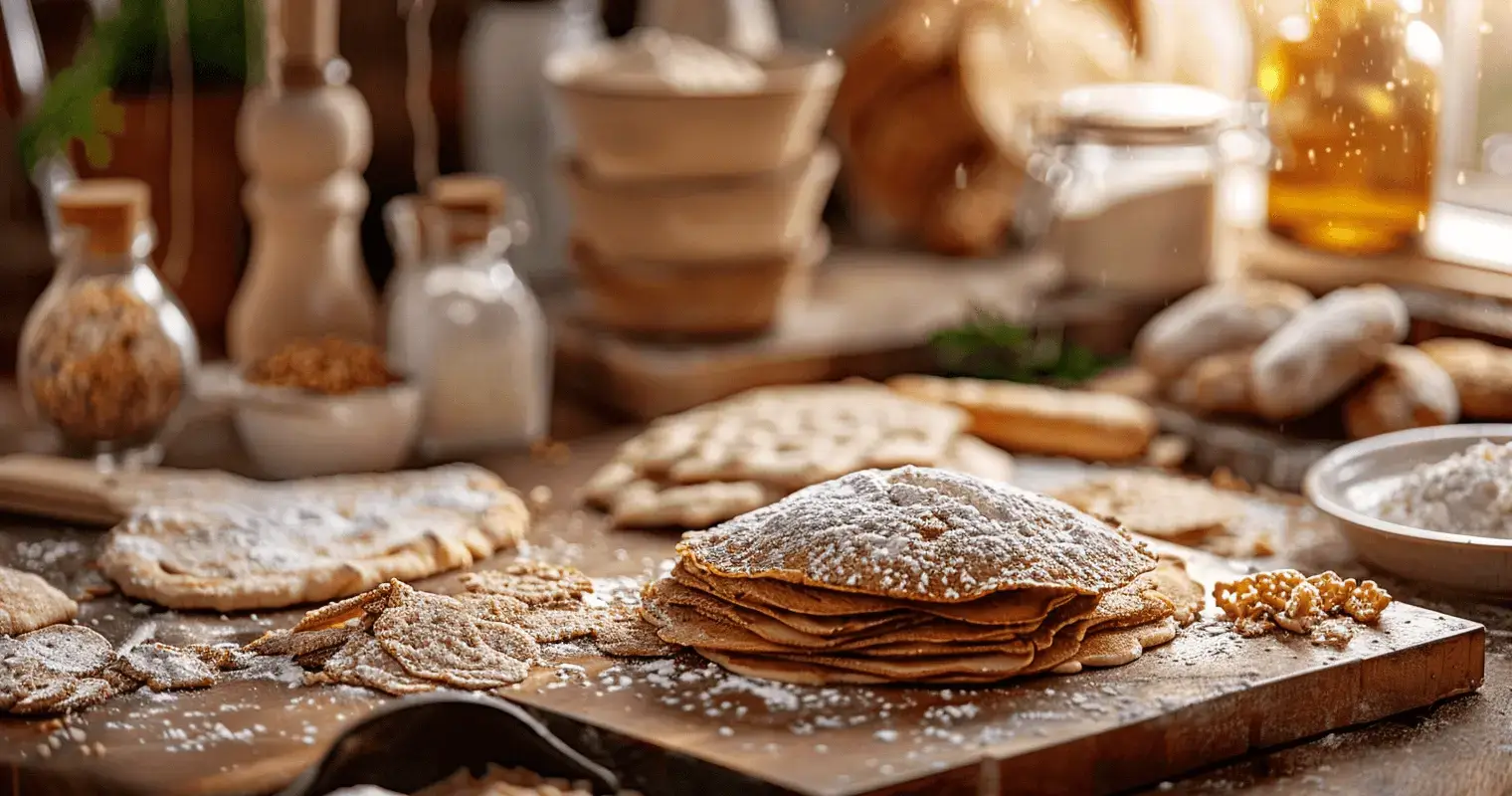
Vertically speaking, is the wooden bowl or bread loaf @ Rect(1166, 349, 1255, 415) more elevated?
the wooden bowl

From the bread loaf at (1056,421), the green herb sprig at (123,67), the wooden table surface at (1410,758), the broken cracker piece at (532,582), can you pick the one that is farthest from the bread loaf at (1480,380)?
the green herb sprig at (123,67)

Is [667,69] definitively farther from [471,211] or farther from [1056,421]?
[1056,421]

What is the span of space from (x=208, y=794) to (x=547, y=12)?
4.78 feet

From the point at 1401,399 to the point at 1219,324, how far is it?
0.81 feet

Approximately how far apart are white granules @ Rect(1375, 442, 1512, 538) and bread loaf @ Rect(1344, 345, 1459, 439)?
24cm

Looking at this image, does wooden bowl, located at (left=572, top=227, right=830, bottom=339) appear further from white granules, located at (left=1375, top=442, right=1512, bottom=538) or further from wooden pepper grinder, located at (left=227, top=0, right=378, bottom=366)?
white granules, located at (left=1375, top=442, right=1512, bottom=538)

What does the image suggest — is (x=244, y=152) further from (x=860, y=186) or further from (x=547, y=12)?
(x=860, y=186)

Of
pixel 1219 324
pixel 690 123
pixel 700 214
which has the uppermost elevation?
pixel 690 123

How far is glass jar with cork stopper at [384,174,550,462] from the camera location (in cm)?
192

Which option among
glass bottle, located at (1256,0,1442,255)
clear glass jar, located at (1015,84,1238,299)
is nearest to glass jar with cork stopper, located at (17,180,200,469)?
clear glass jar, located at (1015,84,1238,299)

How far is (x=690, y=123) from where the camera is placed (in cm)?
202

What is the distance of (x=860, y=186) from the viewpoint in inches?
102

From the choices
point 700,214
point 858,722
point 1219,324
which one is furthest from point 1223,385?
point 858,722

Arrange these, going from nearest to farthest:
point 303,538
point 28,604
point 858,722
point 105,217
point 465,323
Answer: point 858,722, point 28,604, point 303,538, point 105,217, point 465,323
